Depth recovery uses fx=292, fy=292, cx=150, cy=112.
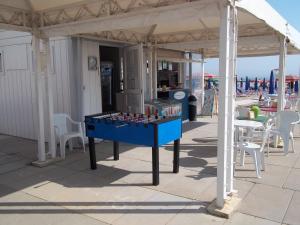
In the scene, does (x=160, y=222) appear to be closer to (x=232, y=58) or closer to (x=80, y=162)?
(x=232, y=58)

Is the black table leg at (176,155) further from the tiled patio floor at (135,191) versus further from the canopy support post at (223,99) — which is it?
the canopy support post at (223,99)

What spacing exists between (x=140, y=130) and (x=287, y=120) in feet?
11.6

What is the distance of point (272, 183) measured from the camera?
15.6 ft

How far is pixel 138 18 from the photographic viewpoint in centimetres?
445

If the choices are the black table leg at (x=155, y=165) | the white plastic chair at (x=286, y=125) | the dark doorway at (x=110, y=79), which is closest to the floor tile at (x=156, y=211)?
the black table leg at (x=155, y=165)

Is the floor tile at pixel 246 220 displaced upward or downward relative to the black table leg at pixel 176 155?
downward

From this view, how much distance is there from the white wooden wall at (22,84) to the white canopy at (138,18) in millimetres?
1204

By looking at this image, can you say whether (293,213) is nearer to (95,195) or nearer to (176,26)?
(95,195)

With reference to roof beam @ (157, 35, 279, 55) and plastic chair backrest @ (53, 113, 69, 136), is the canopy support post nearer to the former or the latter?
roof beam @ (157, 35, 279, 55)

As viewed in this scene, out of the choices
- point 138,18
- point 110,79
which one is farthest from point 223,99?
point 110,79

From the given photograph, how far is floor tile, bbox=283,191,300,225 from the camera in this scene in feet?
11.7

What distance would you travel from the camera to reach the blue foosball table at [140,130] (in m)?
4.62

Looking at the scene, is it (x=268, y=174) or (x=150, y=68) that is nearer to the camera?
(x=268, y=174)

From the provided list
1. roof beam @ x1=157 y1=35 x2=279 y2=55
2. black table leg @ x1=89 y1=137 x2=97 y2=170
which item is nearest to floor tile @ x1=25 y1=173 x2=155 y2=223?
black table leg @ x1=89 y1=137 x2=97 y2=170
